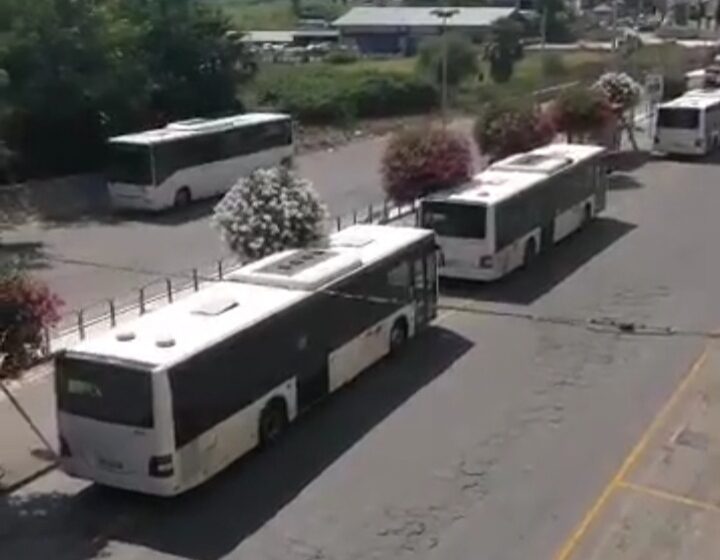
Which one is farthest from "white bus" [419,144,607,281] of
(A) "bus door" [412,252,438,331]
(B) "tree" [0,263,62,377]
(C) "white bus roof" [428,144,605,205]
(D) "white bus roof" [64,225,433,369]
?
(B) "tree" [0,263,62,377]

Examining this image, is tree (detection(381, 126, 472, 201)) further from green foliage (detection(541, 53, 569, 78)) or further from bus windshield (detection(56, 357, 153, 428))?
green foliage (detection(541, 53, 569, 78))

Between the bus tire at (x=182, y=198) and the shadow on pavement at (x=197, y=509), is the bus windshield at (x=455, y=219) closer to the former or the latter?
the shadow on pavement at (x=197, y=509)

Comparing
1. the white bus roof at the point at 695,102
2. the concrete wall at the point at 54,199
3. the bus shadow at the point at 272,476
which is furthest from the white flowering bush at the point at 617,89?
the bus shadow at the point at 272,476

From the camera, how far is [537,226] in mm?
27406

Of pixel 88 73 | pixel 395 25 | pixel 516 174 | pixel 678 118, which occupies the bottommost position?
pixel 395 25

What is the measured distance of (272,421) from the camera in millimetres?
16844

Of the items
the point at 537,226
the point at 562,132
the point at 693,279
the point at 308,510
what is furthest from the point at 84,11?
the point at 308,510

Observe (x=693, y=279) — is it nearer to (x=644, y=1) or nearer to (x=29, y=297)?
(x=29, y=297)

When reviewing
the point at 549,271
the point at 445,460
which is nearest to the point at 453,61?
the point at 549,271

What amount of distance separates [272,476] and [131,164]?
2024cm

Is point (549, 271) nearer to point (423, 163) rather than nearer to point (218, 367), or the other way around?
point (423, 163)

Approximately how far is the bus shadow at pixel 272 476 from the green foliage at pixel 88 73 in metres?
20.5

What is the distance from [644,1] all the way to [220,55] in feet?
250

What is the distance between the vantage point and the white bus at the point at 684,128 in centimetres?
4250
